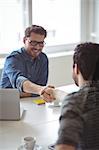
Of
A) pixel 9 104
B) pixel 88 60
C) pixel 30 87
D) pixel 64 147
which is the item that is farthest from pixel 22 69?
pixel 64 147

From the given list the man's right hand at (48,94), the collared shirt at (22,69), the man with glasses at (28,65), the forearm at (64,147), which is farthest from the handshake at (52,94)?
the forearm at (64,147)

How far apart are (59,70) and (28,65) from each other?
1.36 metres

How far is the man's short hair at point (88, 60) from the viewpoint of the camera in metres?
1.21

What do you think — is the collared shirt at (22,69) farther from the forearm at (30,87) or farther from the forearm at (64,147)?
the forearm at (64,147)

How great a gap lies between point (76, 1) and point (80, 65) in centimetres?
341

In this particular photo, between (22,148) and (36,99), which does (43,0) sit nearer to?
(36,99)

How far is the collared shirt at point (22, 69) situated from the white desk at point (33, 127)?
11.3 inches

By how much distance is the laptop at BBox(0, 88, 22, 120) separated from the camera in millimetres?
2156

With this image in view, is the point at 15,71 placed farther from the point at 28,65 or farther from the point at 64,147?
the point at 64,147

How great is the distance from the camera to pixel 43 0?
165 inches

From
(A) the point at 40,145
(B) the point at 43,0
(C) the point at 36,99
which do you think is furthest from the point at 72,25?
(A) the point at 40,145

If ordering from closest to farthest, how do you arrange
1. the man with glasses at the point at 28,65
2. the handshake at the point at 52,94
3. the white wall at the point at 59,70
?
the handshake at the point at 52,94 < the man with glasses at the point at 28,65 < the white wall at the point at 59,70

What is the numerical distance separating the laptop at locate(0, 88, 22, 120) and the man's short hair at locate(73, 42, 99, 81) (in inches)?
38.0

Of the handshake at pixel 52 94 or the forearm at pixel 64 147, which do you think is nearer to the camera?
the forearm at pixel 64 147
